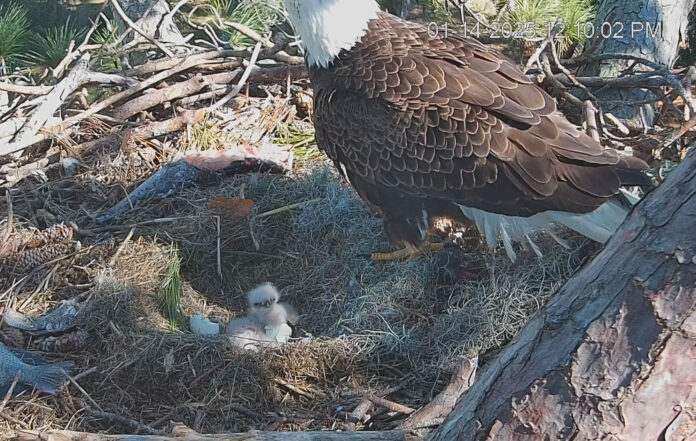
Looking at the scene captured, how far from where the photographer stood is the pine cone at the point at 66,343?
3316mm

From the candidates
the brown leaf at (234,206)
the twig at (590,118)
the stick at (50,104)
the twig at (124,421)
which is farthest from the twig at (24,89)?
the twig at (590,118)

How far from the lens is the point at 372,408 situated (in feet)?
9.39

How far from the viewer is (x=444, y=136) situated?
3.04m

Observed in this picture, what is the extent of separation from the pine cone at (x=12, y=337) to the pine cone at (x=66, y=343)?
12 cm

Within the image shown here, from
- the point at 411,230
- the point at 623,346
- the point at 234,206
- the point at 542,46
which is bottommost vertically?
the point at 234,206

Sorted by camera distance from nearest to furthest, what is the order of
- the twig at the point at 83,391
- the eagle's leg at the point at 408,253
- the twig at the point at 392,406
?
the twig at the point at 392,406 → the twig at the point at 83,391 → the eagle's leg at the point at 408,253

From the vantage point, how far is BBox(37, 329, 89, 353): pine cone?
3.32 metres

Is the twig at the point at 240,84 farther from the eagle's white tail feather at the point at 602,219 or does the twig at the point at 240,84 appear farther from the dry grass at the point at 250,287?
the eagle's white tail feather at the point at 602,219

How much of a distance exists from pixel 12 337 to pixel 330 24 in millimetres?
1899

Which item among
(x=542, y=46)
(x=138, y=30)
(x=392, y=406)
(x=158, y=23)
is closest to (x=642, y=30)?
(x=542, y=46)

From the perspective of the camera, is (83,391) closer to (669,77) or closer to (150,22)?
(669,77)

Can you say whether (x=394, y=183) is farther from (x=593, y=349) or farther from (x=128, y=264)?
(x=593, y=349)

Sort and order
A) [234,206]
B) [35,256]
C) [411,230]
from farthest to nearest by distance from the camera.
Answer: [234,206] < [35,256] < [411,230]

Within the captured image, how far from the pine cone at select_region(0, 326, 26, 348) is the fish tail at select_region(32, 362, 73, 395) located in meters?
0.32
